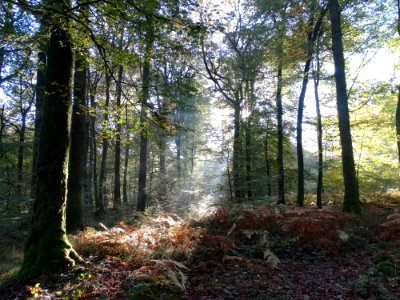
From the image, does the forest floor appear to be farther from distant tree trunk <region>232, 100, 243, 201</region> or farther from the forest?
distant tree trunk <region>232, 100, 243, 201</region>

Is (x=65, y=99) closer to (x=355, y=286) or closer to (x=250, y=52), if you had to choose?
(x=355, y=286)

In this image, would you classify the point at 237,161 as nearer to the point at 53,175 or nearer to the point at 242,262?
the point at 242,262

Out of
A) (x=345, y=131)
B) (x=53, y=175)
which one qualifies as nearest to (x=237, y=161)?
(x=345, y=131)

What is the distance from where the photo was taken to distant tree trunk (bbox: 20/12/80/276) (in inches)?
209

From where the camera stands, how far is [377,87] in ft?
45.6

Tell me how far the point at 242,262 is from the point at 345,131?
6.18 meters

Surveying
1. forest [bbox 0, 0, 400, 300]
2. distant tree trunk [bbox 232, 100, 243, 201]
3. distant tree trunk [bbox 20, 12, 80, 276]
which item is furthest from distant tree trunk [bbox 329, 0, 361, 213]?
distant tree trunk [bbox 20, 12, 80, 276]

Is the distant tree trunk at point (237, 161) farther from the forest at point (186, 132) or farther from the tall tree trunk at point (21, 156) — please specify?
the tall tree trunk at point (21, 156)

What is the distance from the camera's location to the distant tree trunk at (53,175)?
5.32 metres

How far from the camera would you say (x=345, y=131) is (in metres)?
9.68

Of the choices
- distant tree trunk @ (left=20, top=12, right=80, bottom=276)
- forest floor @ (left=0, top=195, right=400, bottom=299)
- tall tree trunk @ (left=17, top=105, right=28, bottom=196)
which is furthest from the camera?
tall tree trunk @ (left=17, top=105, right=28, bottom=196)

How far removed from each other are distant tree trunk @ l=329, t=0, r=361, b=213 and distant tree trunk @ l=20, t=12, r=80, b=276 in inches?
324

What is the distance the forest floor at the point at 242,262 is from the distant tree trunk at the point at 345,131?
80cm

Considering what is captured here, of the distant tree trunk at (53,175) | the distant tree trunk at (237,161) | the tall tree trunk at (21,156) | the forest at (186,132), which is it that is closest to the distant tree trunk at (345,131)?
the forest at (186,132)
